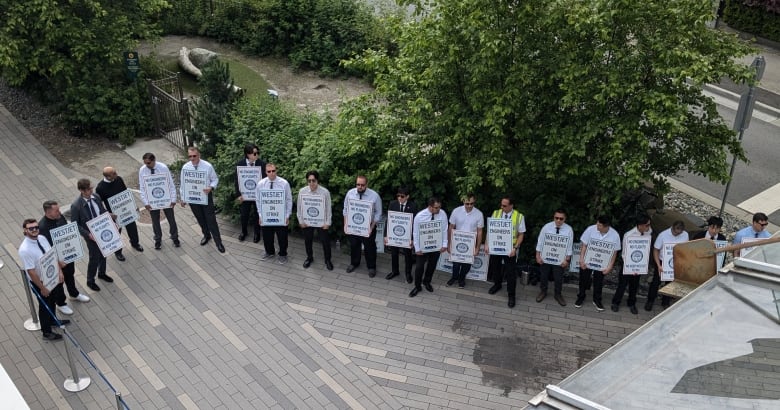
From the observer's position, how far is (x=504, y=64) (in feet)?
34.7

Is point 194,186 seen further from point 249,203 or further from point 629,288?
point 629,288

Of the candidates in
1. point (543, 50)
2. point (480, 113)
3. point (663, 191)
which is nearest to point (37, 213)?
point (480, 113)

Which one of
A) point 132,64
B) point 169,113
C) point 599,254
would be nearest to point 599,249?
point 599,254

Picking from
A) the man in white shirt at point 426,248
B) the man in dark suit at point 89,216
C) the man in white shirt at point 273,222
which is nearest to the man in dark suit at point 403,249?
the man in white shirt at point 426,248

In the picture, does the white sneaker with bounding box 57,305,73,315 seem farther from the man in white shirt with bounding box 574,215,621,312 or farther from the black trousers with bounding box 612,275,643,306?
the black trousers with bounding box 612,275,643,306

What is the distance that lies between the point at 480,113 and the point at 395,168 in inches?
68.3

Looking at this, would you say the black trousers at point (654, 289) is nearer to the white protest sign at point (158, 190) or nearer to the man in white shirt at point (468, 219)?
the man in white shirt at point (468, 219)

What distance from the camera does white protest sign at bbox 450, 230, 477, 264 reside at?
440 inches

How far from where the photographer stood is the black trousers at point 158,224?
12.4m

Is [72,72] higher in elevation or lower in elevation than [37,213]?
higher

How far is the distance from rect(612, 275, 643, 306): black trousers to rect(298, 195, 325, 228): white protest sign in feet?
14.5

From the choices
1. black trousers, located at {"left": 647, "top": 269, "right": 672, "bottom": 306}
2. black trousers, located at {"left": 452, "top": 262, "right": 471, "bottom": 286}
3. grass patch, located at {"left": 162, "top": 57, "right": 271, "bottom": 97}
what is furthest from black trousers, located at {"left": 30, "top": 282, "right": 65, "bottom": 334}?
grass patch, located at {"left": 162, "top": 57, "right": 271, "bottom": 97}

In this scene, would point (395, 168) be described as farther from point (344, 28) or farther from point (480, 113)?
point (344, 28)

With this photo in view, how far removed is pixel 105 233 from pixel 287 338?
121 inches
